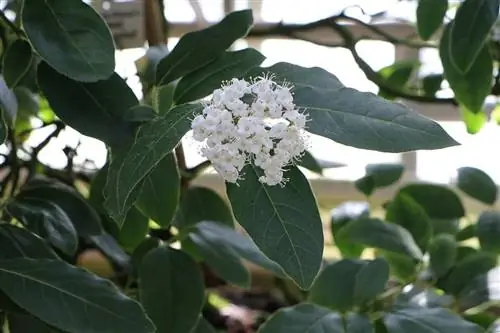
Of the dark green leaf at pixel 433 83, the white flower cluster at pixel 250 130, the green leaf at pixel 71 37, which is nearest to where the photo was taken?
the white flower cluster at pixel 250 130

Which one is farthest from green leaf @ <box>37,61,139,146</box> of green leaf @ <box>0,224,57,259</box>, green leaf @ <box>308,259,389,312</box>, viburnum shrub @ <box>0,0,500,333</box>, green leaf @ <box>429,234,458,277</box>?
green leaf @ <box>429,234,458,277</box>

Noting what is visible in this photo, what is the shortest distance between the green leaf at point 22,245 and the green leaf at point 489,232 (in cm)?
38

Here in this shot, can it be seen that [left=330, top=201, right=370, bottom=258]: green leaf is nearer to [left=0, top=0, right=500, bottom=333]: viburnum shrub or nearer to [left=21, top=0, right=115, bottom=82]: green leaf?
[left=0, top=0, right=500, bottom=333]: viburnum shrub

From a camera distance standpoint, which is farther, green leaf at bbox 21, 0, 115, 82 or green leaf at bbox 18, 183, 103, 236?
green leaf at bbox 18, 183, 103, 236

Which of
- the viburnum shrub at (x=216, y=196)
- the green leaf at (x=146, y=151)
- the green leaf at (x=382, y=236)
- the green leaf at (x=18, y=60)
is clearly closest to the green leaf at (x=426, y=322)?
the viburnum shrub at (x=216, y=196)

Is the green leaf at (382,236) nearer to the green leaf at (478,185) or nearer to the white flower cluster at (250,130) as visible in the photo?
the green leaf at (478,185)

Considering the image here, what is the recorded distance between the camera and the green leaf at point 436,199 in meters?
0.80

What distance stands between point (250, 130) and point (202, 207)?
375mm

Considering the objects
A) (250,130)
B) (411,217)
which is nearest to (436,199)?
(411,217)

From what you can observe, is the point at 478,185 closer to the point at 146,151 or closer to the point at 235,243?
the point at 235,243

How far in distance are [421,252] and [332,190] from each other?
43 cm

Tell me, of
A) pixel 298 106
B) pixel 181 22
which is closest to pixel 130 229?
pixel 298 106

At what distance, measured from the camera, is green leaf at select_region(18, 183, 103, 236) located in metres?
0.63

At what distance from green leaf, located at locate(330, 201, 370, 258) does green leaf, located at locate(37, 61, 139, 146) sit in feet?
0.95
